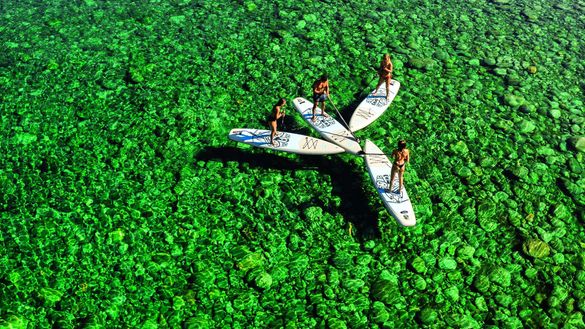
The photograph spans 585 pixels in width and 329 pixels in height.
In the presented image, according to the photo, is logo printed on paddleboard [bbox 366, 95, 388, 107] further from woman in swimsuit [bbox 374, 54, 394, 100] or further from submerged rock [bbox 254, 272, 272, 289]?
submerged rock [bbox 254, 272, 272, 289]

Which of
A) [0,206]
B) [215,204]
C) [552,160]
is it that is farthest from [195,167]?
[552,160]

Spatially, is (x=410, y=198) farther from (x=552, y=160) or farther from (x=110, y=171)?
A: (x=110, y=171)

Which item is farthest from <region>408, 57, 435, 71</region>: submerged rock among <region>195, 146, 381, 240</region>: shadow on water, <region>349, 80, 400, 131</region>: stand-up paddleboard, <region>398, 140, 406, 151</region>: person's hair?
<region>398, 140, 406, 151</region>: person's hair

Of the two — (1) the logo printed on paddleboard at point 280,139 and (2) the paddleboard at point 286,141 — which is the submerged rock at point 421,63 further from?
(1) the logo printed on paddleboard at point 280,139

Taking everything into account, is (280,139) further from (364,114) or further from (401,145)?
(401,145)

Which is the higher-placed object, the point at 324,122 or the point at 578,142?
the point at 324,122

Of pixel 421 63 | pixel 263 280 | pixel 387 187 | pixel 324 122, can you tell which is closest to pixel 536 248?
pixel 387 187
